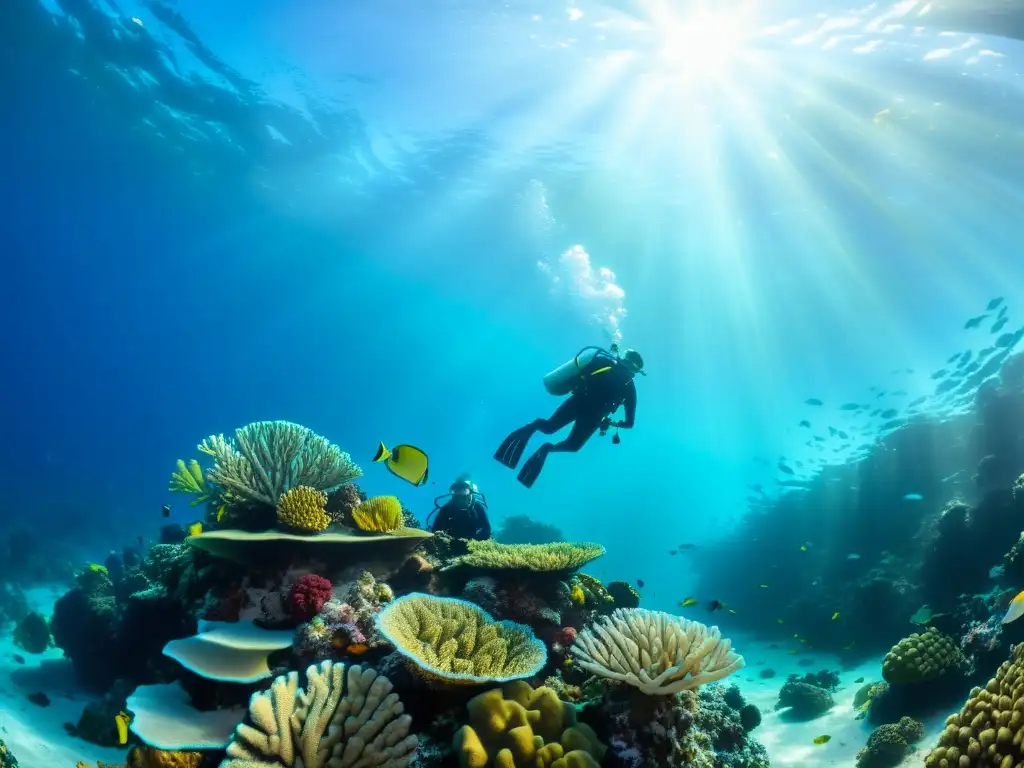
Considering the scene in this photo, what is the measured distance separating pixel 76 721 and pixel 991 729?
13.2m

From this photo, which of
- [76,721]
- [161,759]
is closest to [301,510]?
[161,759]

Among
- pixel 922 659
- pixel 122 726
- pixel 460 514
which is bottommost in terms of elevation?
pixel 122 726

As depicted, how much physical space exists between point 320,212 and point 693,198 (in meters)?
31.3

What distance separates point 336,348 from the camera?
9262 centimetres

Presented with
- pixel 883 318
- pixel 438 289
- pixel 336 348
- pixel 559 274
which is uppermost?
pixel 336 348

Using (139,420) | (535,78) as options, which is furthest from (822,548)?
(139,420)

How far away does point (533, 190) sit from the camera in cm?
3519

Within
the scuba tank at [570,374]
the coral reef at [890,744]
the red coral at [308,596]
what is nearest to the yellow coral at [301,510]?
the red coral at [308,596]

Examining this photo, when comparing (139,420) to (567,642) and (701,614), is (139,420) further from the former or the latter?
(567,642)

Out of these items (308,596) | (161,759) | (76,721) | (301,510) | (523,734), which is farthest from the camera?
(76,721)

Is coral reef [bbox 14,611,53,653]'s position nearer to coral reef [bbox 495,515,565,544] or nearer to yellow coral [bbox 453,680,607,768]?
yellow coral [bbox 453,680,607,768]

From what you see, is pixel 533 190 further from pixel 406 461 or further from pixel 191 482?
pixel 406 461

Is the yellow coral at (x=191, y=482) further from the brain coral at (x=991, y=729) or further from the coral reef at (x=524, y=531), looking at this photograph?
the coral reef at (x=524, y=531)

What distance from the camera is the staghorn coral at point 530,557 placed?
17.6 feet
